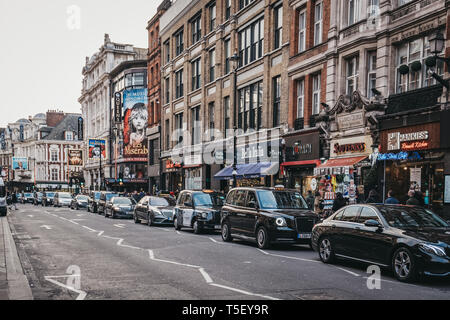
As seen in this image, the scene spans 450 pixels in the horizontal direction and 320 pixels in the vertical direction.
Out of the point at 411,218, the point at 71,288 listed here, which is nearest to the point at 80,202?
the point at 71,288

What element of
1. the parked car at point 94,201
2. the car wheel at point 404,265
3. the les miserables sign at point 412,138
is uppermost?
the les miserables sign at point 412,138

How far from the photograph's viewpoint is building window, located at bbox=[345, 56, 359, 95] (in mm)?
21922

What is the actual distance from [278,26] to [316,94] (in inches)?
235

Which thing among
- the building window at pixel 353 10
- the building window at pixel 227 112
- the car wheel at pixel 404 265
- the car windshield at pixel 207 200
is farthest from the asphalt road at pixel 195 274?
the building window at pixel 227 112

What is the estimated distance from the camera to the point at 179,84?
44156 mm

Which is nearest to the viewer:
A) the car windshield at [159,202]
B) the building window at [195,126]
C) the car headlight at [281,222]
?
the car headlight at [281,222]

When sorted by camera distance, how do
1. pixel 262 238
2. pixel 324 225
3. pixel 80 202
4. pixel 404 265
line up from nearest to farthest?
pixel 404 265, pixel 324 225, pixel 262 238, pixel 80 202

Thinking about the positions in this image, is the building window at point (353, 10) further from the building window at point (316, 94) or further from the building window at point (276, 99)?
the building window at point (276, 99)

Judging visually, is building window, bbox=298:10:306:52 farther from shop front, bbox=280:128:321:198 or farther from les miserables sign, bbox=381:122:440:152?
les miserables sign, bbox=381:122:440:152

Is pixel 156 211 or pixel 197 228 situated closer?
pixel 197 228

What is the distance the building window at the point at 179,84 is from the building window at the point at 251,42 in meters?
11.8

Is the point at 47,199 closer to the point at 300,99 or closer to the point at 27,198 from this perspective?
the point at 27,198

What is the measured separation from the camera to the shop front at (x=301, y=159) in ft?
79.2

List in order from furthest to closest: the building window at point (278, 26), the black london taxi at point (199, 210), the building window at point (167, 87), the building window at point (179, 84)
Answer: the building window at point (167, 87), the building window at point (179, 84), the building window at point (278, 26), the black london taxi at point (199, 210)
